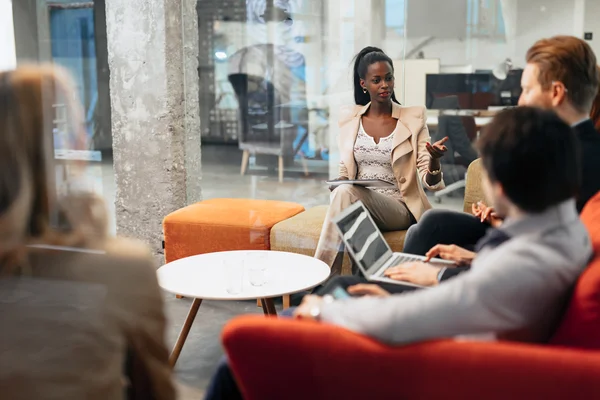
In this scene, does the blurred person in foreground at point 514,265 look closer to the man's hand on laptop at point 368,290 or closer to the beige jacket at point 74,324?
the man's hand on laptop at point 368,290

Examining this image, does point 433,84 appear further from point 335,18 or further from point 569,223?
point 569,223

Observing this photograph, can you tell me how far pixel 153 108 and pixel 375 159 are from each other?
159cm

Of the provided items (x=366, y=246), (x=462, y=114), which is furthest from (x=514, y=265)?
(x=462, y=114)

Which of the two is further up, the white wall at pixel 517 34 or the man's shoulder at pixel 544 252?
the white wall at pixel 517 34

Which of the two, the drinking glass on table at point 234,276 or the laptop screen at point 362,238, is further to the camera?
the drinking glass on table at point 234,276

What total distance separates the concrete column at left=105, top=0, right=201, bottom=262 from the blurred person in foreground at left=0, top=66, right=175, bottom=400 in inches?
118

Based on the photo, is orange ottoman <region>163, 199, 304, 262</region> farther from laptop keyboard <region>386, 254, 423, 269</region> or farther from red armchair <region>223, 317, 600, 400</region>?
red armchair <region>223, 317, 600, 400</region>

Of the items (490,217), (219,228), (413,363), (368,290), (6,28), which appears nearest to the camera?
(413,363)

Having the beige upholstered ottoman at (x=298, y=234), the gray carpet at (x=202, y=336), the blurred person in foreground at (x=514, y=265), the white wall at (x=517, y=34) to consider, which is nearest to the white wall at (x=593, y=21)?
the white wall at (x=517, y=34)

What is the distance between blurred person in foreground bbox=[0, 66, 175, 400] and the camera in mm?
1313

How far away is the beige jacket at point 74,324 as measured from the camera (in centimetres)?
138

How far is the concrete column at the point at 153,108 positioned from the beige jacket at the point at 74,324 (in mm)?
3085

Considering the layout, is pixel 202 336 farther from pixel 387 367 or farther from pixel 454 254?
pixel 387 367

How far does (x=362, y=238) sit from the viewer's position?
2506 millimetres
